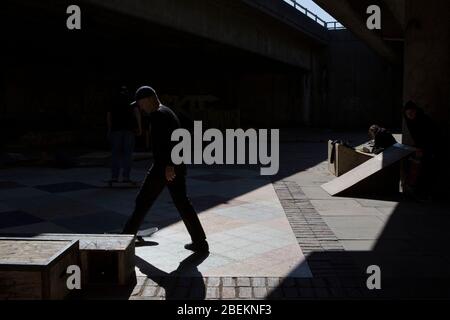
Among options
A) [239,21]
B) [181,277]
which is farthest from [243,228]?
[239,21]

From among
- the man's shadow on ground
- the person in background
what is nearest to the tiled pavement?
the man's shadow on ground

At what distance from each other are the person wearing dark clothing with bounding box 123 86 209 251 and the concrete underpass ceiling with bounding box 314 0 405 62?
8.39 m

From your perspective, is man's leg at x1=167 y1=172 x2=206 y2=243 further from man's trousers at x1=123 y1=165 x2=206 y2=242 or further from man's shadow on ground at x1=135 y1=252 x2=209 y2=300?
man's shadow on ground at x1=135 y1=252 x2=209 y2=300

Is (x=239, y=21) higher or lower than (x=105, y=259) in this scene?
higher

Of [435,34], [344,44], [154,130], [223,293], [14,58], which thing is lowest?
[223,293]

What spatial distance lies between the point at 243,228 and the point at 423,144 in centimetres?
376

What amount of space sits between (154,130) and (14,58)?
1999 cm

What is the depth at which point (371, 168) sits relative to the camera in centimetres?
902

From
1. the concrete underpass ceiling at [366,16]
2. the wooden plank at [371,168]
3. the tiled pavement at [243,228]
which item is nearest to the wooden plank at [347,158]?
the tiled pavement at [243,228]

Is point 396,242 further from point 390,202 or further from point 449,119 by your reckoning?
point 449,119

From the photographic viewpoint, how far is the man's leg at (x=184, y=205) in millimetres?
5117

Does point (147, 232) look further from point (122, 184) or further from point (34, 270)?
point (122, 184)
